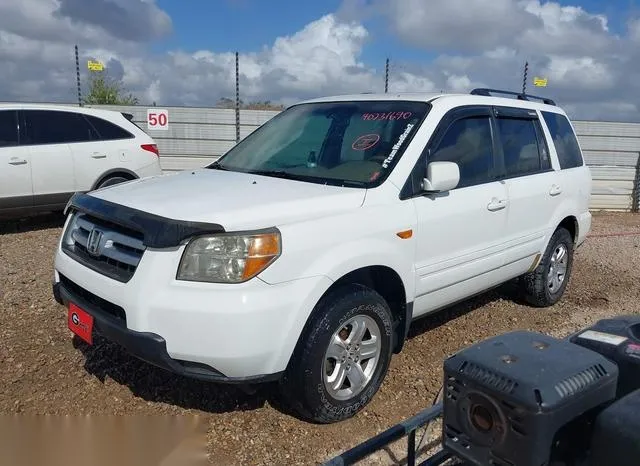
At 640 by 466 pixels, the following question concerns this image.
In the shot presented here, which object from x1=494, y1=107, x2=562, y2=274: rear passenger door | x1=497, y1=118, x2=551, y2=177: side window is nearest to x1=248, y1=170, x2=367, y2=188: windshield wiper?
x1=494, y1=107, x2=562, y2=274: rear passenger door

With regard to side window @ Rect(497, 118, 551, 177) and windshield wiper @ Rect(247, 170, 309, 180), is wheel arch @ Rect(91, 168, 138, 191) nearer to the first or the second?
windshield wiper @ Rect(247, 170, 309, 180)

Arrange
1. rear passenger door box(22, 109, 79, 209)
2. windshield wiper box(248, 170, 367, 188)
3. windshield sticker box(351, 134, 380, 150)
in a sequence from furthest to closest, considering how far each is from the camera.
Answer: rear passenger door box(22, 109, 79, 209), windshield sticker box(351, 134, 380, 150), windshield wiper box(248, 170, 367, 188)

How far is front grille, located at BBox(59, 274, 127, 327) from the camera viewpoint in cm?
274

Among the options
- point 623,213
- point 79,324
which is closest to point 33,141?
point 79,324

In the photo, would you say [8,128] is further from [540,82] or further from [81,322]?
[540,82]

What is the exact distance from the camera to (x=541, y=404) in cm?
155

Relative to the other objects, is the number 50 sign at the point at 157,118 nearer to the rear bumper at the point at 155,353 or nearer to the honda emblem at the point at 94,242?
the honda emblem at the point at 94,242

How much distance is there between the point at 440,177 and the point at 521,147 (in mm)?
1603

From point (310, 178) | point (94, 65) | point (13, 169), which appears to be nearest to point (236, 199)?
point (310, 178)

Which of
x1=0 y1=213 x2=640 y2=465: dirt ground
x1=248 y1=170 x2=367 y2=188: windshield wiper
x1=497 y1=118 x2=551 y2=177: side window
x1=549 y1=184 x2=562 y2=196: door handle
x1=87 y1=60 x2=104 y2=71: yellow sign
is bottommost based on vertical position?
x1=0 y1=213 x2=640 y2=465: dirt ground

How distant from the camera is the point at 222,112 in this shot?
1059 centimetres

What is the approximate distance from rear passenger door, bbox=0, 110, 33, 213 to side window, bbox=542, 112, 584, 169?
6316 mm

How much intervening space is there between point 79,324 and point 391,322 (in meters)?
1.73

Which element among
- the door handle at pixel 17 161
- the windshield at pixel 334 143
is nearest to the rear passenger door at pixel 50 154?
the door handle at pixel 17 161
